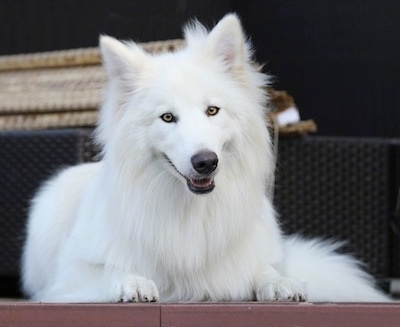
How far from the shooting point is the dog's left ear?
341cm

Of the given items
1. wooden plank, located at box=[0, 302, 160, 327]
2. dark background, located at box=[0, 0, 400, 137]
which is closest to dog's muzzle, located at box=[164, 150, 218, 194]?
wooden plank, located at box=[0, 302, 160, 327]

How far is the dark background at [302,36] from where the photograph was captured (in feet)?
16.2

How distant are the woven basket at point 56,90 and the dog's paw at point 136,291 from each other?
144 cm

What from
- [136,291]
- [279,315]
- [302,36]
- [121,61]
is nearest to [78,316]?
[136,291]

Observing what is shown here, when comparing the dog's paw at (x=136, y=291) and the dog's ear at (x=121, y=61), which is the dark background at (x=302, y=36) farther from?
the dog's paw at (x=136, y=291)

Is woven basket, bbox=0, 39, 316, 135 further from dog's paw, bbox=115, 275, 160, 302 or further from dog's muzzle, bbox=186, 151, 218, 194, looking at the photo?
dog's paw, bbox=115, 275, 160, 302

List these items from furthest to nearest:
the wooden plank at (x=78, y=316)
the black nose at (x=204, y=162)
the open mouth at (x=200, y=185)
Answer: the open mouth at (x=200, y=185)
the black nose at (x=204, y=162)
the wooden plank at (x=78, y=316)

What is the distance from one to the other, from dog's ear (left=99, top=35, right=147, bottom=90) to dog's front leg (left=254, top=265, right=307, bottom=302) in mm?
802

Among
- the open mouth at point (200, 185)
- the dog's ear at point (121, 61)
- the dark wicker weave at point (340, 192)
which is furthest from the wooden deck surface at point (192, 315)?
the dark wicker weave at point (340, 192)

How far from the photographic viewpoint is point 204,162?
10.1 feet

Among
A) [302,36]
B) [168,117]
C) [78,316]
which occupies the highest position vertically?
[302,36]

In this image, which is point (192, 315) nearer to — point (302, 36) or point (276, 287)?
point (276, 287)

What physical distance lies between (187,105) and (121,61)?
320 mm

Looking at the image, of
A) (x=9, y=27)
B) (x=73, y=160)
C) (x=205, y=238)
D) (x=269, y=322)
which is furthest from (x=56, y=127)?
(x=269, y=322)
